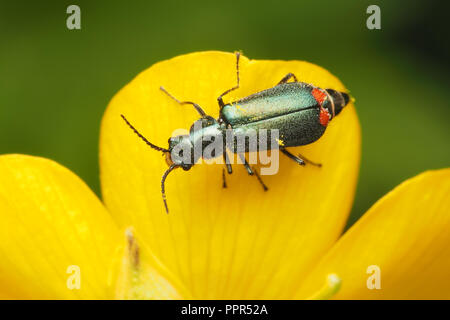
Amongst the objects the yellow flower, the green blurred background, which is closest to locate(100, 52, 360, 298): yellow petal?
the yellow flower

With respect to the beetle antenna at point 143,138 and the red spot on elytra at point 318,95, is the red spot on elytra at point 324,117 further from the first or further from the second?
the beetle antenna at point 143,138

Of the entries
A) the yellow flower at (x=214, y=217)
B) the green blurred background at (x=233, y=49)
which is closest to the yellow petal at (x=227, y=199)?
the yellow flower at (x=214, y=217)

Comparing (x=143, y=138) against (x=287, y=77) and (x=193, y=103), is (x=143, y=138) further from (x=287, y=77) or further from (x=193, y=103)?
(x=287, y=77)

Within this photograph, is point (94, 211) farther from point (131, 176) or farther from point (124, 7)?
point (124, 7)

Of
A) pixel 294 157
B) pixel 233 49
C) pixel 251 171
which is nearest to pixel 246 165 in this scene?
pixel 251 171
